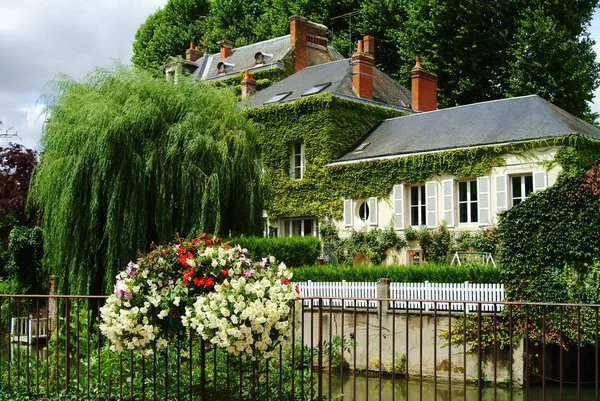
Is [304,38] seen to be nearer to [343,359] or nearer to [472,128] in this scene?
[472,128]

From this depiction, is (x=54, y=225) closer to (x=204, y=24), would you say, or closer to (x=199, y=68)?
(x=199, y=68)

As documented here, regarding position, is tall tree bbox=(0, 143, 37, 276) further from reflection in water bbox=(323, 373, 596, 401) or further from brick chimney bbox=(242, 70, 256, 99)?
reflection in water bbox=(323, 373, 596, 401)

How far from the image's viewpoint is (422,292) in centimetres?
1823

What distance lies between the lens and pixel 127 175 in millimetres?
18547

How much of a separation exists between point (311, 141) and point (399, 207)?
4607mm

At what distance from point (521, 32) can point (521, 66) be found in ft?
4.84

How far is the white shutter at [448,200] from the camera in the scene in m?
23.7

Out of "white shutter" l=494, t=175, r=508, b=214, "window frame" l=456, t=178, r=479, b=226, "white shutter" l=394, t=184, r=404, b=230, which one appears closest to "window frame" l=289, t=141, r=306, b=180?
"white shutter" l=394, t=184, r=404, b=230

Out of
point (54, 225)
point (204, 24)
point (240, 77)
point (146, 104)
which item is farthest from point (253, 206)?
point (204, 24)

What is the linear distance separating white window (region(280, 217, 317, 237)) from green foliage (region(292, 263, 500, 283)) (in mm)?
7187

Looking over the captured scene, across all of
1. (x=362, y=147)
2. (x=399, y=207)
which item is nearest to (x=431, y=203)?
(x=399, y=207)

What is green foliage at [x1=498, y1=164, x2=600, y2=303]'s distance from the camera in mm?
16219

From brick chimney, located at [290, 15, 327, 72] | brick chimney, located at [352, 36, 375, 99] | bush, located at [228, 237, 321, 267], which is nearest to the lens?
bush, located at [228, 237, 321, 267]

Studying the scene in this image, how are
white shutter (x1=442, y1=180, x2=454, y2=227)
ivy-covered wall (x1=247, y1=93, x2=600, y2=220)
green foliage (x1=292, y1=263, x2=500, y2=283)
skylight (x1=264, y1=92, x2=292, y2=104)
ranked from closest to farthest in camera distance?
green foliage (x1=292, y1=263, x2=500, y2=283) → white shutter (x1=442, y1=180, x2=454, y2=227) → ivy-covered wall (x1=247, y1=93, x2=600, y2=220) → skylight (x1=264, y1=92, x2=292, y2=104)
